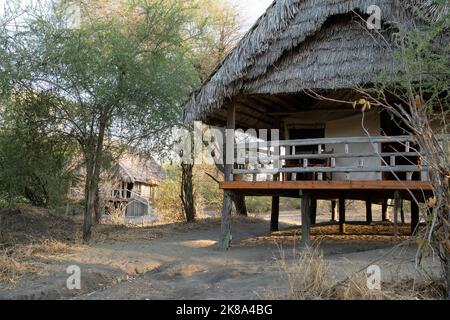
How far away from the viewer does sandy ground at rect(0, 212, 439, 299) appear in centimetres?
571

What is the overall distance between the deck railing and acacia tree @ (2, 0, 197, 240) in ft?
6.94

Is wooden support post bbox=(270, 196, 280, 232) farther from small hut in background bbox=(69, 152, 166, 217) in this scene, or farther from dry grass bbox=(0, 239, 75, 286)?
small hut in background bbox=(69, 152, 166, 217)

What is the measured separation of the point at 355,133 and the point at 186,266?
17.1ft

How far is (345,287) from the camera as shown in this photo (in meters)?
4.53

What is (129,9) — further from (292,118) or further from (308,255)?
(308,255)

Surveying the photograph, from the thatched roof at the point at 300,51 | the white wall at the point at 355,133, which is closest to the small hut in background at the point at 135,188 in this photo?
the white wall at the point at 355,133

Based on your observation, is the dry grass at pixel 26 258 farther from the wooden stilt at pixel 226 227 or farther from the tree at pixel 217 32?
the tree at pixel 217 32

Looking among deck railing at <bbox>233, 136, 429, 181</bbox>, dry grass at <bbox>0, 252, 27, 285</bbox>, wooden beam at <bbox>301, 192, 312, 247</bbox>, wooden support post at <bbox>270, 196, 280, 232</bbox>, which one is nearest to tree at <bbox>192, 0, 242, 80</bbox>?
deck railing at <bbox>233, 136, 429, 181</bbox>

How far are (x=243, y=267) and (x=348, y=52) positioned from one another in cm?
445

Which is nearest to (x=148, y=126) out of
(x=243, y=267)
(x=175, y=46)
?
(x=175, y=46)

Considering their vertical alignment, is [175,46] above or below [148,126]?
above

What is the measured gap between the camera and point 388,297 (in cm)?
435

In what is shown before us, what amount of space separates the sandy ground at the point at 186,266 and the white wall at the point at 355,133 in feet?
4.58
